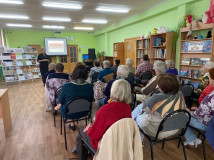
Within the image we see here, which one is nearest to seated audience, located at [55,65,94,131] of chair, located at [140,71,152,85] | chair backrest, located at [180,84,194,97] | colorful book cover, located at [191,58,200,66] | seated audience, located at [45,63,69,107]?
seated audience, located at [45,63,69,107]

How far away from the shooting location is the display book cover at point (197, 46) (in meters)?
3.91

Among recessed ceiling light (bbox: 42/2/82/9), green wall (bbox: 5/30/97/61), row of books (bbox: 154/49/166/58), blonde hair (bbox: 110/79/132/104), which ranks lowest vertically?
blonde hair (bbox: 110/79/132/104)

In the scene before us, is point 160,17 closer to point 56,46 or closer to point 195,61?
point 195,61

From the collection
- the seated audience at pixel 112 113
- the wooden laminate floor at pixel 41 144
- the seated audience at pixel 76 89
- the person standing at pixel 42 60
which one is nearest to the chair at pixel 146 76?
the wooden laminate floor at pixel 41 144

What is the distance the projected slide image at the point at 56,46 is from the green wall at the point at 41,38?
0.55 meters

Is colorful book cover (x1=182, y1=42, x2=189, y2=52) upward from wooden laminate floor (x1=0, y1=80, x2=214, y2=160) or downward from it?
upward

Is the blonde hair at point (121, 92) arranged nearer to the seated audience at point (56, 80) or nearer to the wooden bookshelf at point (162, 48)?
the seated audience at point (56, 80)

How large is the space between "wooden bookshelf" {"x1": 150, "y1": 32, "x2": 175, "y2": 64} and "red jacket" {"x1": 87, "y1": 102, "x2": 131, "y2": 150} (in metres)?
4.23

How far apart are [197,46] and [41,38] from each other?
10.2m

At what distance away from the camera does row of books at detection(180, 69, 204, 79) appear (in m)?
4.23

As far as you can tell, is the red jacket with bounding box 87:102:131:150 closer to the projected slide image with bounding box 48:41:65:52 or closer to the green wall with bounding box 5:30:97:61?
the projected slide image with bounding box 48:41:65:52

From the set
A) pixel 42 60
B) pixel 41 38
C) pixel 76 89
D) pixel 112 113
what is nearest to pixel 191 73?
pixel 76 89

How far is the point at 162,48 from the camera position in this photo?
5.48m

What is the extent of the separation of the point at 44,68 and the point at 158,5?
5350mm
